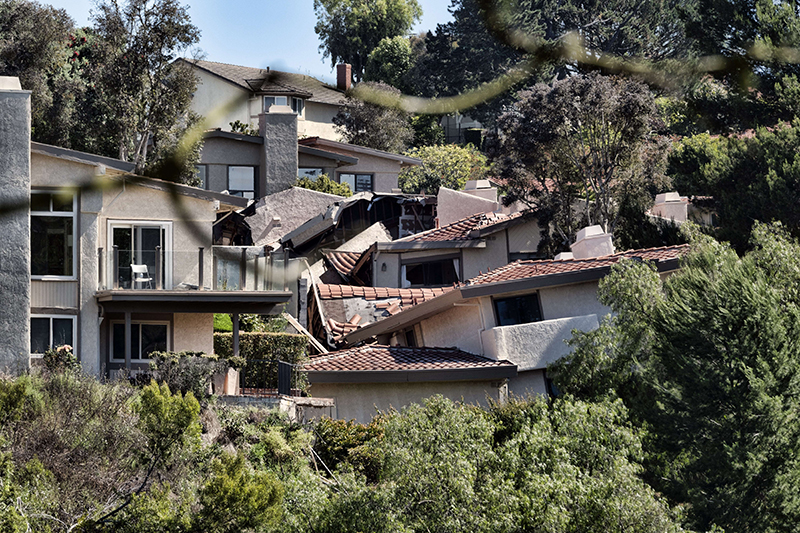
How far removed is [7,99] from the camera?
1978 centimetres

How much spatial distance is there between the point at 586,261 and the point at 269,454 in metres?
8.89

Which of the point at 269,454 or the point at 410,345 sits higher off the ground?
the point at 410,345

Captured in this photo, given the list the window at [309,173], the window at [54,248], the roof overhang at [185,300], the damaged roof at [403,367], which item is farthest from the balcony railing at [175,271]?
the window at [309,173]

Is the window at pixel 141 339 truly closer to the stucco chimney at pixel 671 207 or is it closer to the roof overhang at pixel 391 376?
the roof overhang at pixel 391 376

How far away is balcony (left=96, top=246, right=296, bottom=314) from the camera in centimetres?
2030

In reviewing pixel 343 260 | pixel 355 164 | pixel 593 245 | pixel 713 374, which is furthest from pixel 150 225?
pixel 355 164

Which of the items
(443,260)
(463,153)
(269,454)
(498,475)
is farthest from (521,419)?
(463,153)

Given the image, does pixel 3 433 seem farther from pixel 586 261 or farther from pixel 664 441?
pixel 586 261

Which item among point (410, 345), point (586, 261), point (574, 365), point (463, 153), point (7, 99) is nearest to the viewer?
point (574, 365)

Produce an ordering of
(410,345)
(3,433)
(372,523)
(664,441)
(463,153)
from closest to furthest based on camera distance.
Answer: (372,523) → (3,433) → (664,441) → (410,345) → (463,153)

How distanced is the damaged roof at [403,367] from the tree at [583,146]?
26.8ft

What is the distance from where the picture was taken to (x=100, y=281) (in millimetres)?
20812

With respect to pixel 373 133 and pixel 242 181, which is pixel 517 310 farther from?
pixel 373 133

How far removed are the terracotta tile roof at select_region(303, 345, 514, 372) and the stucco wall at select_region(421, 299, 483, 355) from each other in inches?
16.6
